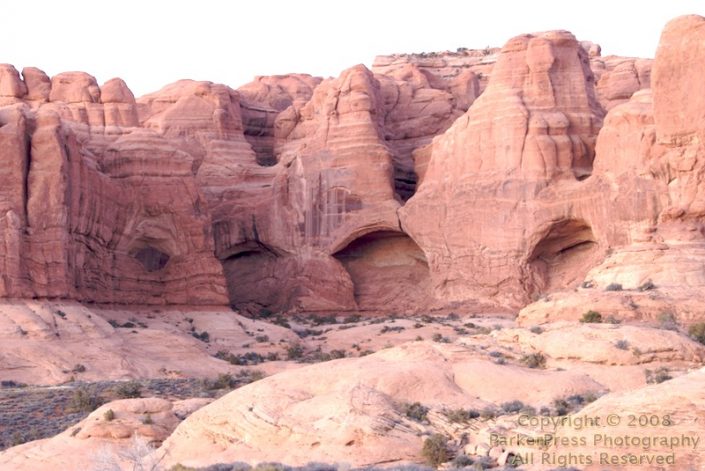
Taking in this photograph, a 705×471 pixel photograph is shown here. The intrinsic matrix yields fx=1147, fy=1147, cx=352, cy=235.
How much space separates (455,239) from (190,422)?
1303 inches

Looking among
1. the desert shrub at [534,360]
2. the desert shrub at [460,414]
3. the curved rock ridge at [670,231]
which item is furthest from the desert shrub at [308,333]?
the desert shrub at [460,414]

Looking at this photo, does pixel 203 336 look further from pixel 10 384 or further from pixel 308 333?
pixel 10 384

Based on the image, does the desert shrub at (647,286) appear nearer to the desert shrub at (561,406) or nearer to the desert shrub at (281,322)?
the desert shrub at (561,406)

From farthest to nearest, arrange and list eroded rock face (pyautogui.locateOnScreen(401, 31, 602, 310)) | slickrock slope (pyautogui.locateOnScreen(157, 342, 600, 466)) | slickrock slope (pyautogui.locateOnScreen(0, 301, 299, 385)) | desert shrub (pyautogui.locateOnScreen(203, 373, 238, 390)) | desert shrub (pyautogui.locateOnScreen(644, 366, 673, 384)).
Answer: eroded rock face (pyautogui.locateOnScreen(401, 31, 602, 310)), slickrock slope (pyautogui.locateOnScreen(0, 301, 299, 385)), desert shrub (pyautogui.locateOnScreen(203, 373, 238, 390)), desert shrub (pyautogui.locateOnScreen(644, 366, 673, 384)), slickrock slope (pyautogui.locateOnScreen(157, 342, 600, 466))

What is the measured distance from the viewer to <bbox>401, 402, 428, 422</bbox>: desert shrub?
18.8 metres

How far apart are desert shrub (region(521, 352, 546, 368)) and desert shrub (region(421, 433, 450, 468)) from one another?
5.49 metres

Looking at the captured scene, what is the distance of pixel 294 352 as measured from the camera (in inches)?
1768

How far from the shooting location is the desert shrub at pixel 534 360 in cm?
2286

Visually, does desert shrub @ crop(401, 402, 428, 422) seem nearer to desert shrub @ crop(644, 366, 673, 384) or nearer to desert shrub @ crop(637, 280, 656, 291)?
desert shrub @ crop(644, 366, 673, 384)

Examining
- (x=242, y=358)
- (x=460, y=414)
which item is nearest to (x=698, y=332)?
(x=460, y=414)

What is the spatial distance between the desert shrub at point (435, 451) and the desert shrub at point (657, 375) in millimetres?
4834

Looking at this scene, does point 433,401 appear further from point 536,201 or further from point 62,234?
point 536,201

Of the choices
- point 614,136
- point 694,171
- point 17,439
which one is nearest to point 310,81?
point 614,136

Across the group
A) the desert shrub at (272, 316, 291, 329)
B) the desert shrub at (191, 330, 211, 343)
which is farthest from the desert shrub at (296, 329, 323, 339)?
the desert shrub at (191, 330, 211, 343)
